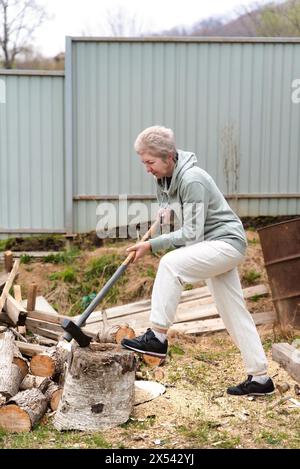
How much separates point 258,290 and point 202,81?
126 inches

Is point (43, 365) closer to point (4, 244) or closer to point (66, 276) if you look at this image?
point (66, 276)

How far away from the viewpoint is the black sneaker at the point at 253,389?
16.9ft

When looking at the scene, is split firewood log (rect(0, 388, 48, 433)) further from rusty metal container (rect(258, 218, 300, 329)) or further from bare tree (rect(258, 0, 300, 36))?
bare tree (rect(258, 0, 300, 36))

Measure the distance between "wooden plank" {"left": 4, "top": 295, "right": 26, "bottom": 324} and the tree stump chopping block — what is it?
1789 mm

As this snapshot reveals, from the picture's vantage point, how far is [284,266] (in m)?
6.98

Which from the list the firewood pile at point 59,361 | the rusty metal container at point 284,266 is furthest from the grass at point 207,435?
the rusty metal container at point 284,266

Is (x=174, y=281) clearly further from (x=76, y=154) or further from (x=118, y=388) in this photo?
(x=76, y=154)

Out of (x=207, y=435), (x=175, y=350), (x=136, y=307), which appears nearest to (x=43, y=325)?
(x=175, y=350)

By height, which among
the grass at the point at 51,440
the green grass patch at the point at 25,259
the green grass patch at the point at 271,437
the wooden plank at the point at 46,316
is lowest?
the grass at the point at 51,440

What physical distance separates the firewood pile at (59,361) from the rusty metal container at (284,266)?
447 mm

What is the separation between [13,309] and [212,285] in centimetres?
229

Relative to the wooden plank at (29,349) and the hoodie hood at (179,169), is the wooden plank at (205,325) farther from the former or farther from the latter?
the hoodie hood at (179,169)

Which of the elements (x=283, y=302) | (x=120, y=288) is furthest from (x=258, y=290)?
(x=120, y=288)

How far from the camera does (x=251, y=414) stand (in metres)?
4.91
